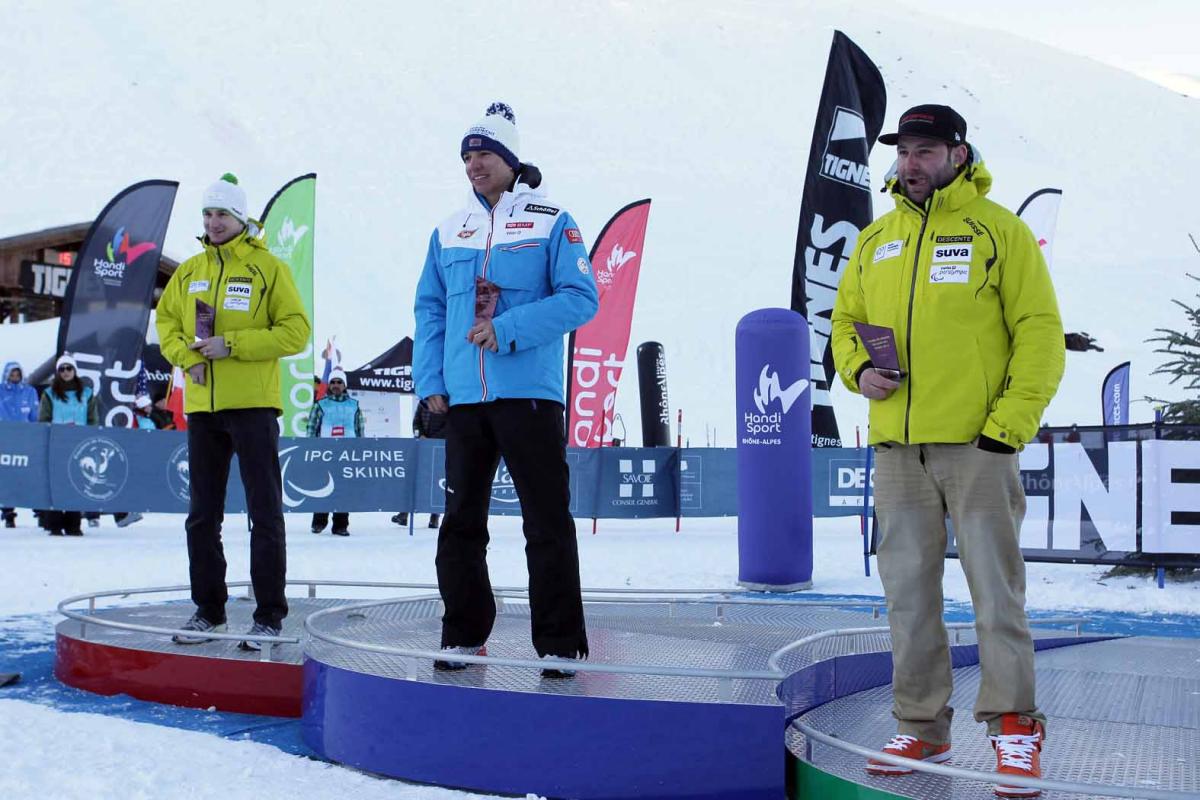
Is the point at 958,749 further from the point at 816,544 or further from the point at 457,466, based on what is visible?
the point at 816,544

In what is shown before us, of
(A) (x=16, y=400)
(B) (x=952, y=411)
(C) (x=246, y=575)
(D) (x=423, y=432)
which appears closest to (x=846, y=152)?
(D) (x=423, y=432)

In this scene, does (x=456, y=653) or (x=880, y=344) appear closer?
(x=880, y=344)

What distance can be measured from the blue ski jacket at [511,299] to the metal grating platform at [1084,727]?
4.65 ft

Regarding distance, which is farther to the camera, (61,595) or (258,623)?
(61,595)

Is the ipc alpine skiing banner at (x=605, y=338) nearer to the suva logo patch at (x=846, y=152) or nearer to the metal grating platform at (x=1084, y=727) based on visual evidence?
the suva logo patch at (x=846, y=152)

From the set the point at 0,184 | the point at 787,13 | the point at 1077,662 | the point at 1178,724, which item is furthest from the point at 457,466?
the point at 787,13

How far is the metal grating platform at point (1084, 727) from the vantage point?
309cm

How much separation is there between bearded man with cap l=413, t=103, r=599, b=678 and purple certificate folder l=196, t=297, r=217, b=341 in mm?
1286

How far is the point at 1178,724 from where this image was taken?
152 inches

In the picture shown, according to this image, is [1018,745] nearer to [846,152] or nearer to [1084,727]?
[1084,727]

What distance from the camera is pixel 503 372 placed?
3881 millimetres

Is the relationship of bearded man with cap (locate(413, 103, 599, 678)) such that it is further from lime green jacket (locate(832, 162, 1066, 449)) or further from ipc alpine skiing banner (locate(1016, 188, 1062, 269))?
ipc alpine skiing banner (locate(1016, 188, 1062, 269))

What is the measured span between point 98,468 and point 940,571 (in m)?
11.2

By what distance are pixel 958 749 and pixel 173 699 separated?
9.73ft
